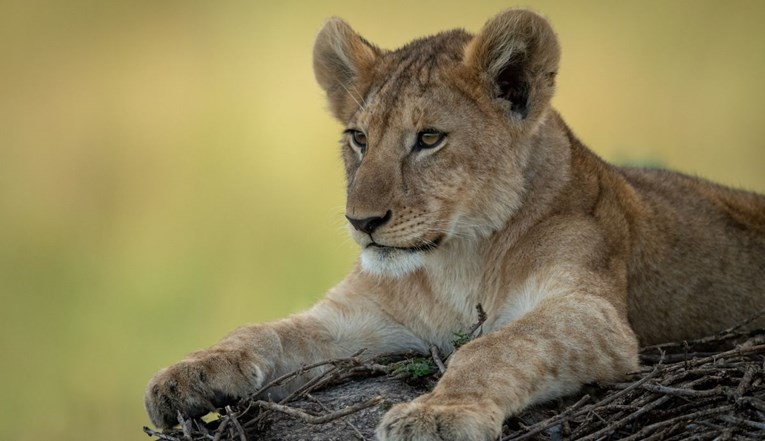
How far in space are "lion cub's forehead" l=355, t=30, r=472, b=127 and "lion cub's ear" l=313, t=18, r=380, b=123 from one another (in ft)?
0.29

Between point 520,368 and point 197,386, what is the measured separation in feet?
3.94

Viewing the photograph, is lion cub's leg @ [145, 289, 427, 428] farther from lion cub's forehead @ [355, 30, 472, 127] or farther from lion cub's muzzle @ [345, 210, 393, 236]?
lion cub's forehead @ [355, 30, 472, 127]

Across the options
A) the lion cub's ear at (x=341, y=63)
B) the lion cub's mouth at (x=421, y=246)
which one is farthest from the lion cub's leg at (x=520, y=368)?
the lion cub's ear at (x=341, y=63)

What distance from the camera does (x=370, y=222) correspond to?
15.0 feet

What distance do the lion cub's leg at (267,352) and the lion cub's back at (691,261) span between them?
1.04 meters

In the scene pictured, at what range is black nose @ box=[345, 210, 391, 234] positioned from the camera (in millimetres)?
4578

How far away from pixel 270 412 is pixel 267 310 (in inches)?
138

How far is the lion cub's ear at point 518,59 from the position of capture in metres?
4.82

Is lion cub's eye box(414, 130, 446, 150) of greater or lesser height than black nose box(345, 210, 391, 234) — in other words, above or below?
above

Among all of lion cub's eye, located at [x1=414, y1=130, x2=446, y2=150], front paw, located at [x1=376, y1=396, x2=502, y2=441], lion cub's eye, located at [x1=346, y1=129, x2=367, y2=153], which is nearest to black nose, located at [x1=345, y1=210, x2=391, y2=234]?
lion cub's eye, located at [x1=414, y1=130, x2=446, y2=150]

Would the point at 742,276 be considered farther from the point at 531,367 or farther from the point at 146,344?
the point at 146,344

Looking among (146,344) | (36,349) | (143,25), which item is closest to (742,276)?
(146,344)

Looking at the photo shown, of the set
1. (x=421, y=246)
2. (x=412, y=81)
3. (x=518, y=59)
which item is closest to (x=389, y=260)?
(x=421, y=246)

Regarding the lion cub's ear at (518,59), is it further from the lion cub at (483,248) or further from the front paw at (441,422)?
the front paw at (441,422)
